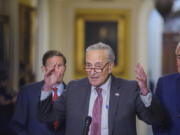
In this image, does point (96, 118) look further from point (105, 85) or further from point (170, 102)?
point (170, 102)

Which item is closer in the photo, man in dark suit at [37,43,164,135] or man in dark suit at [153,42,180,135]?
man in dark suit at [37,43,164,135]

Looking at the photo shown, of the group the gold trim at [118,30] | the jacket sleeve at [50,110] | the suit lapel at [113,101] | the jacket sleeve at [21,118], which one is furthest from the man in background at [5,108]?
the gold trim at [118,30]

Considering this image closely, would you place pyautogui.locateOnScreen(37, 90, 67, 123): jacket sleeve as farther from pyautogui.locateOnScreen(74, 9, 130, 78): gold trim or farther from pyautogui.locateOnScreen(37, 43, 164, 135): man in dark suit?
pyautogui.locateOnScreen(74, 9, 130, 78): gold trim

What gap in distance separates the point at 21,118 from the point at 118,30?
9315 millimetres

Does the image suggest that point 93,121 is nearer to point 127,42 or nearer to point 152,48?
point 127,42

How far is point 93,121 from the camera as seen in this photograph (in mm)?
3121

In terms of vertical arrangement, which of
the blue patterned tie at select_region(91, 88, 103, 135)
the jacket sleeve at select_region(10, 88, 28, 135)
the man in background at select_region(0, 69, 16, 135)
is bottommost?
the man in background at select_region(0, 69, 16, 135)

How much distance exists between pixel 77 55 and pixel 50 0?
8.33 ft

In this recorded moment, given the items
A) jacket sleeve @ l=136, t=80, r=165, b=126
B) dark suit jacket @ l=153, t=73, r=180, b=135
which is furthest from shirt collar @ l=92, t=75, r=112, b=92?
dark suit jacket @ l=153, t=73, r=180, b=135

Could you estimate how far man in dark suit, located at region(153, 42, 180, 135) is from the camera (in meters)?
3.72

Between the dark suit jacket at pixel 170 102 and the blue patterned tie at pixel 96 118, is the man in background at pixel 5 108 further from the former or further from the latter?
the blue patterned tie at pixel 96 118

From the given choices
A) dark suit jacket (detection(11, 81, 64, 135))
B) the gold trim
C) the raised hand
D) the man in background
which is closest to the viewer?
the raised hand

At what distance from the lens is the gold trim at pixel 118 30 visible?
1268cm

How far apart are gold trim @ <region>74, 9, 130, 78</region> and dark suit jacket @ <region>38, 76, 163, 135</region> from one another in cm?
922
